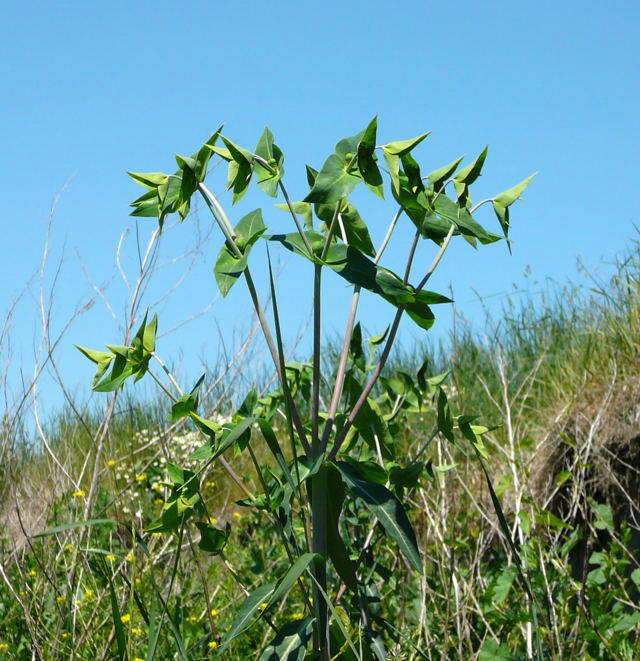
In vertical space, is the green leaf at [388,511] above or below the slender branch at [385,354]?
below

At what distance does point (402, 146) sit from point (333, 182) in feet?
0.48

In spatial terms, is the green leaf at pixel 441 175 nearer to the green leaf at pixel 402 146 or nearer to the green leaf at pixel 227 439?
the green leaf at pixel 402 146

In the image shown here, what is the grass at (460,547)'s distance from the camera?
2.64 m

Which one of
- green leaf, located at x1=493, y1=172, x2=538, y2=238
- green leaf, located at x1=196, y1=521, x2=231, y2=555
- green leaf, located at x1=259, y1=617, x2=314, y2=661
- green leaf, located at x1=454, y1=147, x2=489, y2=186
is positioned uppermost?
green leaf, located at x1=454, y1=147, x2=489, y2=186

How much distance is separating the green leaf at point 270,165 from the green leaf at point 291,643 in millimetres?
883

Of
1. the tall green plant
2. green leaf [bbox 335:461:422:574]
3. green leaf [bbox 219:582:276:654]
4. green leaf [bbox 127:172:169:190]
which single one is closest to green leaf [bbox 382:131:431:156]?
the tall green plant

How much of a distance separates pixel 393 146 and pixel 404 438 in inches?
175

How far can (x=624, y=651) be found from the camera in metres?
2.91

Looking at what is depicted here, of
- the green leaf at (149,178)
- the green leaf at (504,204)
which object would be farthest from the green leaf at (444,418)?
the green leaf at (149,178)

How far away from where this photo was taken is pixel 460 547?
11.4ft

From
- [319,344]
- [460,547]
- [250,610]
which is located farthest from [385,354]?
[460,547]

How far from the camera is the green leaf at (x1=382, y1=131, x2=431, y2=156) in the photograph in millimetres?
1534

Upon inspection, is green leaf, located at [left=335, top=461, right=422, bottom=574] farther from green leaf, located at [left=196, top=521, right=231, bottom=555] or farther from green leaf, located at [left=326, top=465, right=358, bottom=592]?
green leaf, located at [left=196, top=521, right=231, bottom=555]

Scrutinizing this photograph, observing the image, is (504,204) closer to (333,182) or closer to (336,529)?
(333,182)
